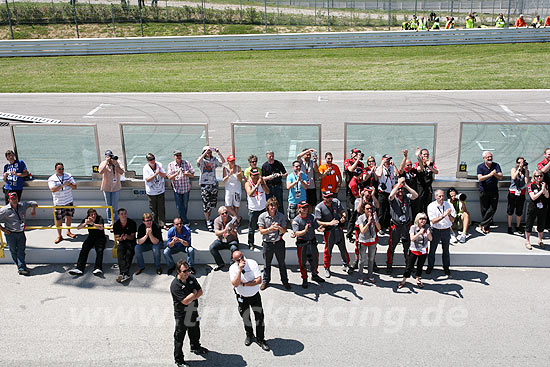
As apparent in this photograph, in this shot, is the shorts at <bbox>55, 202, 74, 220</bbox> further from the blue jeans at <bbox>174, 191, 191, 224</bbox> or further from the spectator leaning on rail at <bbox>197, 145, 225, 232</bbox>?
the spectator leaning on rail at <bbox>197, 145, 225, 232</bbox>

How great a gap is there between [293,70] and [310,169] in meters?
18.4

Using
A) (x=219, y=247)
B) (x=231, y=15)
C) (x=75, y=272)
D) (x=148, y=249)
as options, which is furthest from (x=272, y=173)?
(x=231, y=15)

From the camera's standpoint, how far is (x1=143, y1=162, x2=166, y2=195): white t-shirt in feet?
39.3

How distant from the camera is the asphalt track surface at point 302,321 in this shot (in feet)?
27.2

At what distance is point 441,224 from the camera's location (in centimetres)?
1030

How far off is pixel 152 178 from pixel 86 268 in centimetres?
224

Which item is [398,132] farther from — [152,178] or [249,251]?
[152,178]

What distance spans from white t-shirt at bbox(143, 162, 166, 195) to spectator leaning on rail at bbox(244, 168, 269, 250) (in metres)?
1.93

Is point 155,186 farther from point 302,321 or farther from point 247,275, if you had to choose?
point 302,321

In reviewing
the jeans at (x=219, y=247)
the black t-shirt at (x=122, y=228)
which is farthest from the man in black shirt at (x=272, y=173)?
the black t-shirt at (x=122, y=228)

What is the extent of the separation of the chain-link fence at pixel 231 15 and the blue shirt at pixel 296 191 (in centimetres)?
2651

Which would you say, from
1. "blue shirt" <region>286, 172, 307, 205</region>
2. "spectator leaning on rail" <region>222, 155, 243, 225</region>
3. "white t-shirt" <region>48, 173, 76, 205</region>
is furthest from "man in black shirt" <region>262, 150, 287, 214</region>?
"white t-shirt" <region>48, 173, 76, 205</region>

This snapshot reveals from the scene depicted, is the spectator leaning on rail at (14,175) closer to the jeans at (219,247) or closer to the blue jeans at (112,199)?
the blue jeans at (112,199)

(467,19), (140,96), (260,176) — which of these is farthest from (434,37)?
(260,176)
